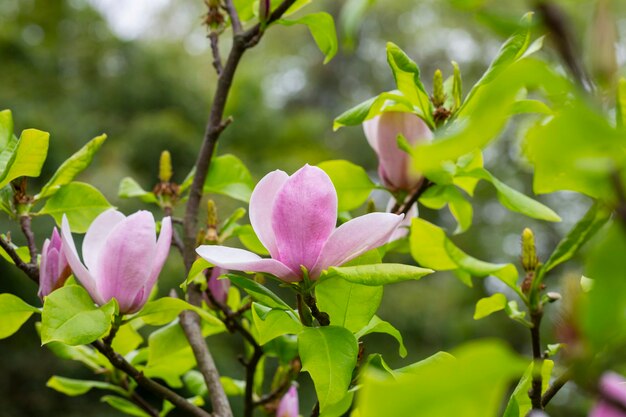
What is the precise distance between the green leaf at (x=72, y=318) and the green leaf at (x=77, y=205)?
128 millimetres

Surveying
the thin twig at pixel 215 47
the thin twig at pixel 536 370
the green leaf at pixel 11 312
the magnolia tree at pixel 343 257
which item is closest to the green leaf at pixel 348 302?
the magnolia tree at pixel 343 257

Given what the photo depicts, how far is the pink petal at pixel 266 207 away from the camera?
439mm

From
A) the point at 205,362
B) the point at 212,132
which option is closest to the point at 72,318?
the point at 205,362

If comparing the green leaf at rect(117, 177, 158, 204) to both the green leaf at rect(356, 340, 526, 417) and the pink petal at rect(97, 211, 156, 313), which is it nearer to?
the pink petal at rect(97, 211, 156, 313)

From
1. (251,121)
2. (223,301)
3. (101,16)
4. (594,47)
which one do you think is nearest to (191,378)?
(223,301)

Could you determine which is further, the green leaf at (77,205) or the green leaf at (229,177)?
the green leaf at (229,177)

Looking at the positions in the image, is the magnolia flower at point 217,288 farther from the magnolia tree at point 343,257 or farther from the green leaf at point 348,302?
the green leaf at point 348,302

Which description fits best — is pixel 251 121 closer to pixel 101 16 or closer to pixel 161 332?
pixel 101 16

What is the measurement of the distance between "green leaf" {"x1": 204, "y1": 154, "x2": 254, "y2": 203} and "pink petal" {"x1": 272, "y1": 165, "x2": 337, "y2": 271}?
10.2 inches

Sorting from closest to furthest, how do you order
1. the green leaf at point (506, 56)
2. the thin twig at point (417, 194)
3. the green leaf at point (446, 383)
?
the green leaf at point (446, 383), the green leaf at point (506, 56), the thin twig at point (417, 194)

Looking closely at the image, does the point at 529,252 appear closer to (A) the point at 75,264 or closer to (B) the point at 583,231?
(B) the point at 583,231

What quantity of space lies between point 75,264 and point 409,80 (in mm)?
271

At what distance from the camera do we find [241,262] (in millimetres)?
403

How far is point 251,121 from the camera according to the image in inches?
190
